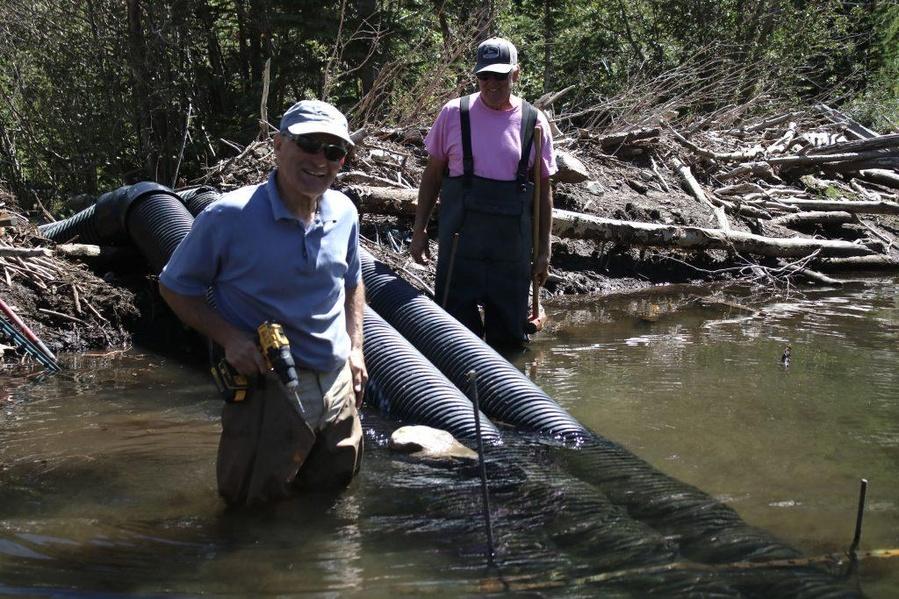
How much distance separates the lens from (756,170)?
1438cm

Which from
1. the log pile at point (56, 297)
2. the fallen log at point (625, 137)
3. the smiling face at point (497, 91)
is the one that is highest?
the smiling face at point (497, 91)

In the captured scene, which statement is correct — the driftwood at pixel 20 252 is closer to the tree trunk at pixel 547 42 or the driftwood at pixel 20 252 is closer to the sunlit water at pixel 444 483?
the sunlit water at pixel 444 483

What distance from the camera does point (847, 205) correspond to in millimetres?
13461

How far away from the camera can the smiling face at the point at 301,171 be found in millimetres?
3979

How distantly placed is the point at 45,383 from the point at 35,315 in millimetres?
1028

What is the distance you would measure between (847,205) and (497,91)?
27.1 ft

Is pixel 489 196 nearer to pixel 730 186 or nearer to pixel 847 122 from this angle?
pixel 730 186

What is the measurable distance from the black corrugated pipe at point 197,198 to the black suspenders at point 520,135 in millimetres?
2815

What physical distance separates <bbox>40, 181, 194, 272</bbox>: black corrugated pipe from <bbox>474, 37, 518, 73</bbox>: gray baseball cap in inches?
108

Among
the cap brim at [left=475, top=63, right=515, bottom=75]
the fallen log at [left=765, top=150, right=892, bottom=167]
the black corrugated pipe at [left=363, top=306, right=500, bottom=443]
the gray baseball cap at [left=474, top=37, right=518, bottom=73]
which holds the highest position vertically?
the gray baseball cap at [left=474, top=37, right=518, bottom=73]

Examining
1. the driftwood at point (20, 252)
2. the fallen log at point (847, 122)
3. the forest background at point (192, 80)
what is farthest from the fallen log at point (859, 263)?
the driftwood at point (20, 252)

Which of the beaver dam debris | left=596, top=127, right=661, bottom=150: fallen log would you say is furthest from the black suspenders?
left=596, top=127, right=661, bottom=150: fallen log

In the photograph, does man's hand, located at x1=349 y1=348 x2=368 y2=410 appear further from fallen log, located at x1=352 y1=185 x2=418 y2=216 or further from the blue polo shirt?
fallen log, located at x1=352 y1=185 x2=418 y2=216

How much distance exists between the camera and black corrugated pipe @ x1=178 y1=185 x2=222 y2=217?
8844mm
